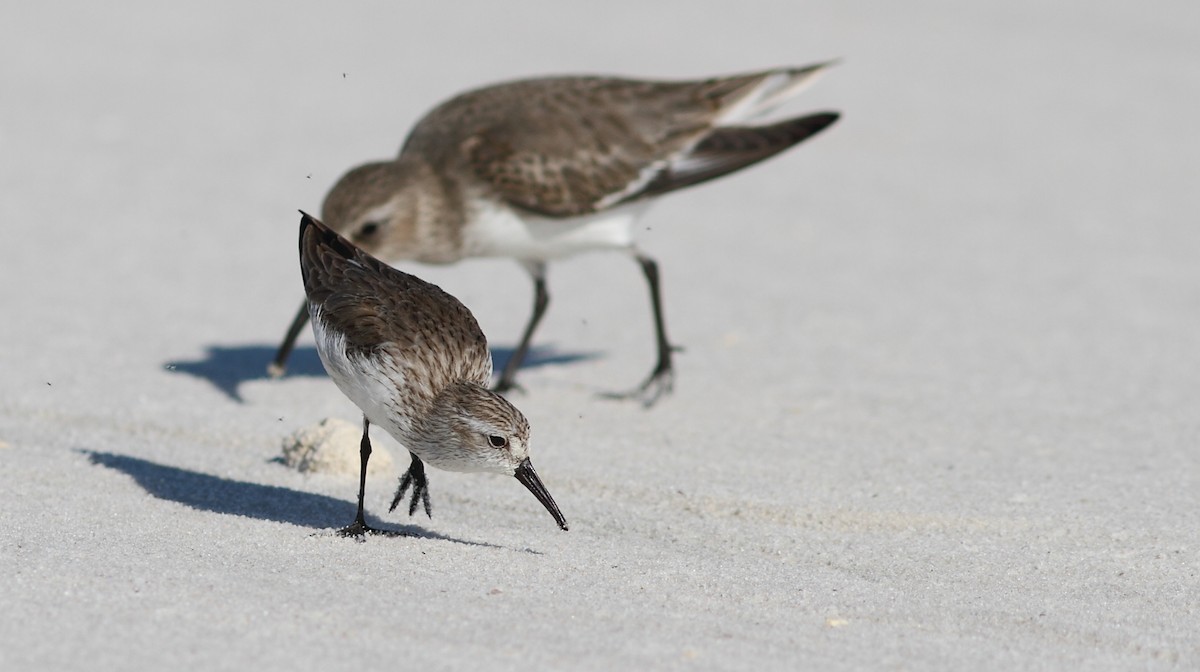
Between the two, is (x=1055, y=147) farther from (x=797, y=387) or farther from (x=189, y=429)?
(x=189, y=429)

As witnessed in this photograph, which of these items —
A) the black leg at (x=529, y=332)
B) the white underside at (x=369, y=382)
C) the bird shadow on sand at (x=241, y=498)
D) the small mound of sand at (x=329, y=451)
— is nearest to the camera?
the white underside at (x=369, y=382)

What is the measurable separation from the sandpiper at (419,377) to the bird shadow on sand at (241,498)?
0.50ft

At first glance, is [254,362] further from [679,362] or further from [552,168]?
[679,362]

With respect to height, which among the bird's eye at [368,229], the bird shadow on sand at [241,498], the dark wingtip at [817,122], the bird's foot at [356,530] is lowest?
→ the bird shadow on sand at [241,498]

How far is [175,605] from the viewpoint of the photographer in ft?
14.2

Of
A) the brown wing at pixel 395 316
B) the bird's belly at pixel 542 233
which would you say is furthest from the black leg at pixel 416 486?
the bird's belly at pixel 542 233

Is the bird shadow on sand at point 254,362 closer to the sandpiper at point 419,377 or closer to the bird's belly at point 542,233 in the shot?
the bird's belly at point 542,233

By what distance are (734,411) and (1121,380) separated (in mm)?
1949

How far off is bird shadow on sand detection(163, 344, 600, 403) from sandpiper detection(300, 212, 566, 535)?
1.75m

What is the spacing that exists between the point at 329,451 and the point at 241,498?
469 mm

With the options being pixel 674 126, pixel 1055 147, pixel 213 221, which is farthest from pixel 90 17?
pixel 1055 147

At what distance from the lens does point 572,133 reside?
7840mm

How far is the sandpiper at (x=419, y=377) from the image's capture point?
198 inches

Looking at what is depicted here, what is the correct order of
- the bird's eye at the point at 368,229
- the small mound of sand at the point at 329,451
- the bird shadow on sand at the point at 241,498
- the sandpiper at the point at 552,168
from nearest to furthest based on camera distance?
the bird shadow on sand at the point at 241,498 → the small mound of sand at the point at 329,451 → the bird's eye at the point at 368,229 → the sandpiper at the point at 552,168
